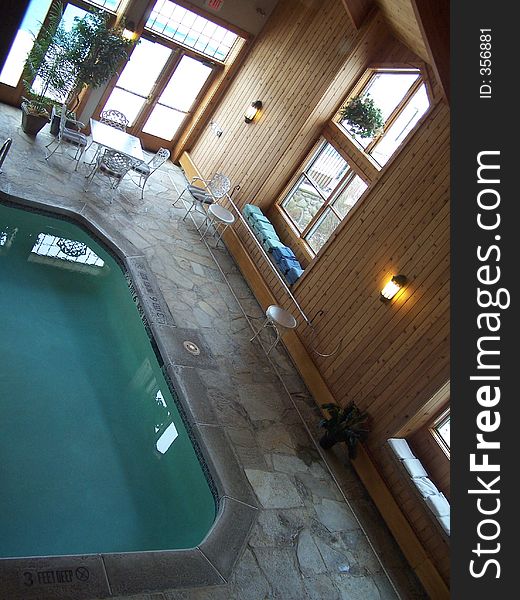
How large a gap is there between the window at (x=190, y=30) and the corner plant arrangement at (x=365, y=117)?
140 inches

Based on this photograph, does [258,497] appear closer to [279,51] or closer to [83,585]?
[83,585]

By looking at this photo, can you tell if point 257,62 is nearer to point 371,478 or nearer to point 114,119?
point 114,119

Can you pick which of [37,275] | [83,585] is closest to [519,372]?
[83,585]

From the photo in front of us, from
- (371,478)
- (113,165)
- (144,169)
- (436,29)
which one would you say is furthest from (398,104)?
(371,478)

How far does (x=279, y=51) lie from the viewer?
424 inches

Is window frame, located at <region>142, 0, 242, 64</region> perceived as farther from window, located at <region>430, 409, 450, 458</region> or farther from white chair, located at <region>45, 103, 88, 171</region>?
window, located at <region>430, 409, 450, 458</region>

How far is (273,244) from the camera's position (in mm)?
9562

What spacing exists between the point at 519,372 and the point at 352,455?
158 inches

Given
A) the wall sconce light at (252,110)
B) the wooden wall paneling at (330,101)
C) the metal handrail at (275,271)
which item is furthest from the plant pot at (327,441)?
the wall sconce light at (252,110)

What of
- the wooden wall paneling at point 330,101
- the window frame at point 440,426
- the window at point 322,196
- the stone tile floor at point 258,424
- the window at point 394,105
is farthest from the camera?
Answer: the window at point 322,196

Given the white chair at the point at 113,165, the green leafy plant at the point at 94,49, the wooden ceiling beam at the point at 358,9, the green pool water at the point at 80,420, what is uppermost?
the wooden ceiling beam at the point at 358,9

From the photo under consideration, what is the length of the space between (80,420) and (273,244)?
171 inches

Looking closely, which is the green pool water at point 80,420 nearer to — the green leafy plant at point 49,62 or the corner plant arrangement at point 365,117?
the green leafy plant at point 49,62

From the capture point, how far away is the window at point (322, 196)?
9.23m
